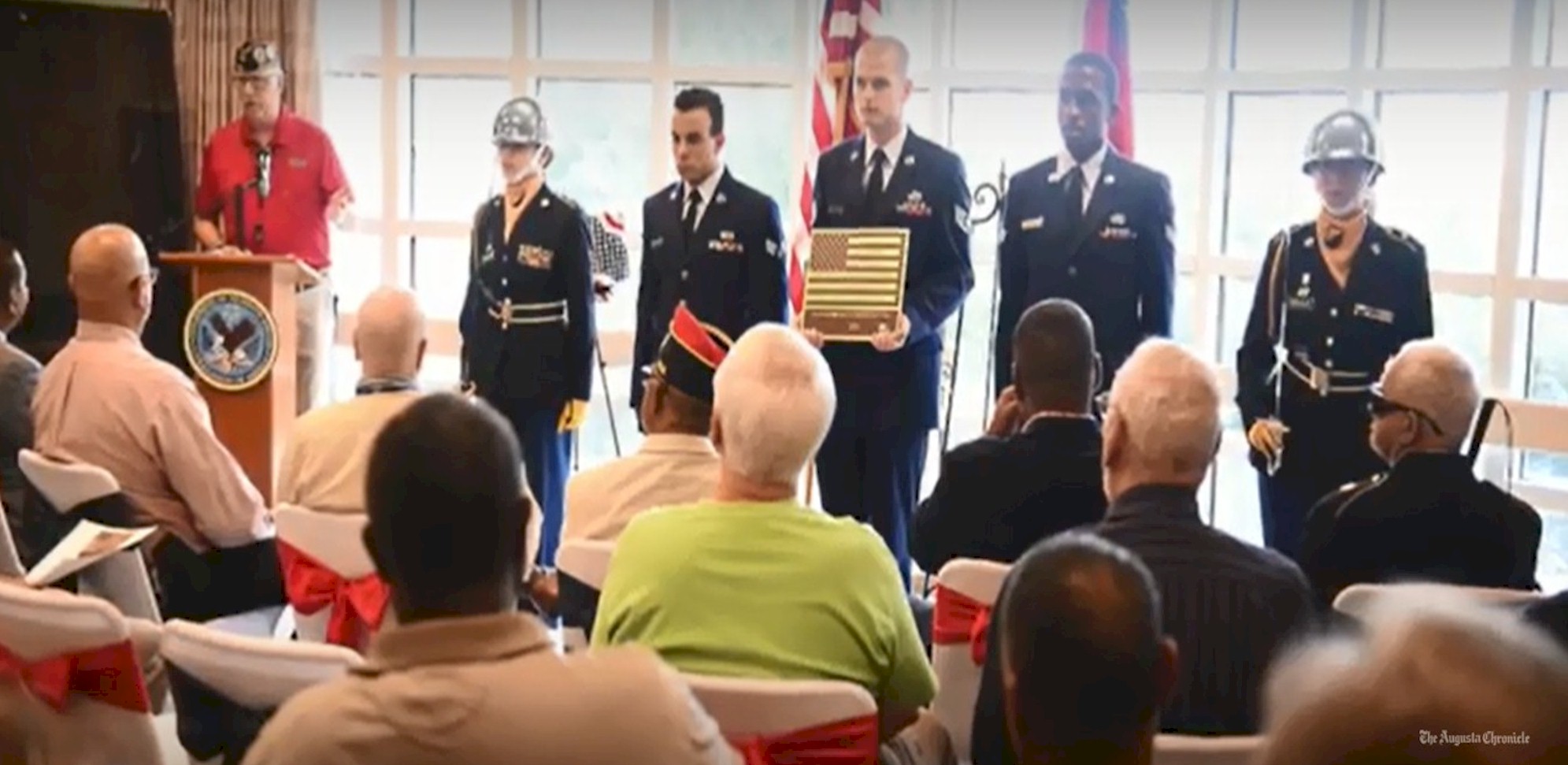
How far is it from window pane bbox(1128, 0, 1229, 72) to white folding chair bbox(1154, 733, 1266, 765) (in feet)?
15.3

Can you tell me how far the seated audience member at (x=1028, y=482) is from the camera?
3.25m

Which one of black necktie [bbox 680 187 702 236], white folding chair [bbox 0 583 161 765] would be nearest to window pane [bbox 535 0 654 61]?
black necktie [bbox 680 187 702 236]

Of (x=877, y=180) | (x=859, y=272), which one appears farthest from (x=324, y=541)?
(x=877, y=180)

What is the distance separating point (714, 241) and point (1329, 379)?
1799 mm

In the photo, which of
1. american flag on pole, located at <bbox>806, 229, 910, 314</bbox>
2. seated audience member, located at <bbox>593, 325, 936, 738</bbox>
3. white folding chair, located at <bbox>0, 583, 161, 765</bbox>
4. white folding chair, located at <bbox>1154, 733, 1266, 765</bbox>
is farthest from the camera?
american flag on pole, located at <bbox>806, 229, 910, 314</bbox>

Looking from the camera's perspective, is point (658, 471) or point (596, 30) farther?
point (596, 30)

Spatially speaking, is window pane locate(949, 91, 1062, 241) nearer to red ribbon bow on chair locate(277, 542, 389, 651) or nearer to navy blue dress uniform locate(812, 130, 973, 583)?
navy blue dress uniform locate(812, 130, 973, 583)

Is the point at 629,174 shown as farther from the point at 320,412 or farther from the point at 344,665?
the point at 344,665

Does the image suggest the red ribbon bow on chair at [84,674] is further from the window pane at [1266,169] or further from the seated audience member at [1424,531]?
the window pane at [1266,169]

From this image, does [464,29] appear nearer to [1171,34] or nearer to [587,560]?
[1171,34]

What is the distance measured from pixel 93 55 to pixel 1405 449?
5.54 metres

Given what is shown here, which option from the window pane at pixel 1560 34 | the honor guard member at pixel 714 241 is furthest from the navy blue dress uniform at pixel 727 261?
the window pane at pixel 1560 34

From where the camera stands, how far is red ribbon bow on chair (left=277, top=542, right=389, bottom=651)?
11.0ft

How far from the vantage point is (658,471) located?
3312 mm
